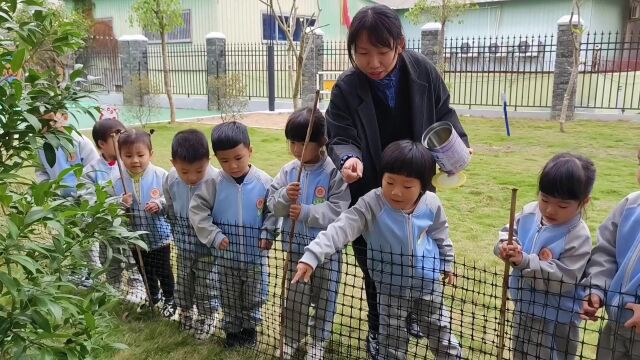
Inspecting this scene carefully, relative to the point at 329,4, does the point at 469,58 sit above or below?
below

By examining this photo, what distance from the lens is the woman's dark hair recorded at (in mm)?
1918

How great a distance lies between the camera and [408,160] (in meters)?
1.95

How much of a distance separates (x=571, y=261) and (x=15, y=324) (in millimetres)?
1732

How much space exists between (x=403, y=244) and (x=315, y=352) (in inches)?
27.8

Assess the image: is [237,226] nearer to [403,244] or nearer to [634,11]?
[403,244]

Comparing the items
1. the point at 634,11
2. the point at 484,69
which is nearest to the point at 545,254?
the point at 484,69

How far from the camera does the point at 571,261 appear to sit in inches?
74.4

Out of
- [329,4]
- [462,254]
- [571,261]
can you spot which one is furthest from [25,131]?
[329,4]

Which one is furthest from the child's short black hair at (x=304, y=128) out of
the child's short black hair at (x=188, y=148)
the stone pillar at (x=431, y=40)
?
the stone pillar at (x=431, y=40)

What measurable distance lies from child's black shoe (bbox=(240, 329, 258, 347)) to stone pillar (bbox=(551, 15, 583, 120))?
9.74m

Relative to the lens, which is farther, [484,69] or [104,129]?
[484,69]

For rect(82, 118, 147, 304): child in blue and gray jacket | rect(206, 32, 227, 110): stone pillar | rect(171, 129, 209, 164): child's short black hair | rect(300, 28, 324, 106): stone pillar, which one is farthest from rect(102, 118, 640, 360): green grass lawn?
rect(300, 28, 324, 106): stone pillar

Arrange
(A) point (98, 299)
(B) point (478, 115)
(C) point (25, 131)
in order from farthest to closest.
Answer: (B) point (478, 115)
(A) point (98, 299)
(C) point (25, 131)

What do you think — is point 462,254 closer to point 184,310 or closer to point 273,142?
point 184,310
